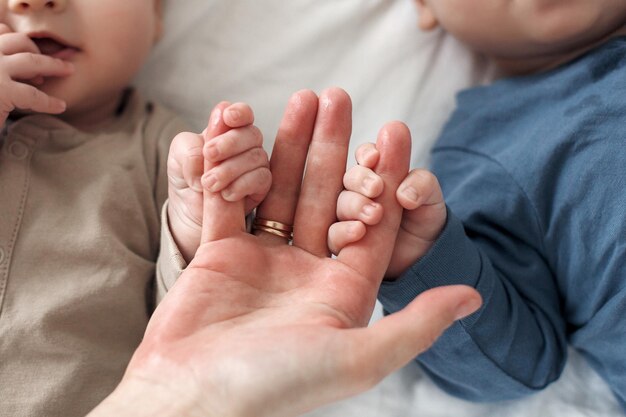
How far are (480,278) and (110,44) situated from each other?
1.94 ft

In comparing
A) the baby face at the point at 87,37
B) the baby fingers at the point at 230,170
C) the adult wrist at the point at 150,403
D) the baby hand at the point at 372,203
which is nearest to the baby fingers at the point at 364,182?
the baby hand at the point at 372,203

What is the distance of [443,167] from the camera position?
39.3 inches

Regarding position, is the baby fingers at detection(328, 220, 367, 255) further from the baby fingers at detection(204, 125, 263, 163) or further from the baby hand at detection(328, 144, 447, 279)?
the baby fingers at detection(204, 125, 263, 163)

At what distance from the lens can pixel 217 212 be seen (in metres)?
0.69

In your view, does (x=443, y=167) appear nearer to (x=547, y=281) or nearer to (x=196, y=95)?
(x=547, y=281)

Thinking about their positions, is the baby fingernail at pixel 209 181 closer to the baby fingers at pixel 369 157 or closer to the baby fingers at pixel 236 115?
the baby fingers at pixel 236 115

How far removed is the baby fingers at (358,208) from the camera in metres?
0.69

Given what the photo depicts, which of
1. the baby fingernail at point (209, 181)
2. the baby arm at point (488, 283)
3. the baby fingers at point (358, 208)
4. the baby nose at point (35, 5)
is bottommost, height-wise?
the baby arm at point (488, 283)

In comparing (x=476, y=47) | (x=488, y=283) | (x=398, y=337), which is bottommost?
(x=488, y=283)

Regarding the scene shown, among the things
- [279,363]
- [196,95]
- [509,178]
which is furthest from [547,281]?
[196,95]

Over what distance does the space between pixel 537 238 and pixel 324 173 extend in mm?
345

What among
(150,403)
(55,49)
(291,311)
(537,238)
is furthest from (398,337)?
(55,49)

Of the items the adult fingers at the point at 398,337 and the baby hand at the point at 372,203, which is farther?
the baby hand at the point at 372,203

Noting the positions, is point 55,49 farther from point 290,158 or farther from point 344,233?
point 344,233
